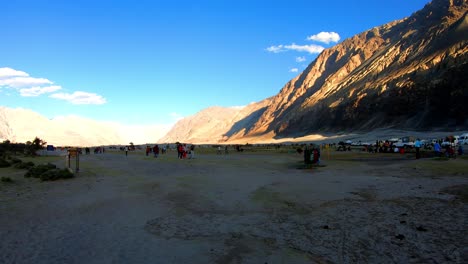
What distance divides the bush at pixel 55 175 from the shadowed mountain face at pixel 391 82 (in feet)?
198

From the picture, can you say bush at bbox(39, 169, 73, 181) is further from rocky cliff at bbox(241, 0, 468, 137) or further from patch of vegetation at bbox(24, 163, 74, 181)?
rocky cliff at bbox(241, 0, 468, 137)

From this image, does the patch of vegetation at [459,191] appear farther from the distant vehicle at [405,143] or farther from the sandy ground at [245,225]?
the distant vehicle at [405,143]

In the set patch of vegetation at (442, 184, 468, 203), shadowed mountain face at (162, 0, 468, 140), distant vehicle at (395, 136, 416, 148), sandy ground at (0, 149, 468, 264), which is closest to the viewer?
sandy ground at (0, 149, 468, 264)

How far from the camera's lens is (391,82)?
Result: 8088cm

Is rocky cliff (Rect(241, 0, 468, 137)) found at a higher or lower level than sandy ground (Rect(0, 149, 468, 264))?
higher

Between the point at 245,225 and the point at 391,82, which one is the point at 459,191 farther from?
the point at 391,82

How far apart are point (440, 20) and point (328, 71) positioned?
42.7m

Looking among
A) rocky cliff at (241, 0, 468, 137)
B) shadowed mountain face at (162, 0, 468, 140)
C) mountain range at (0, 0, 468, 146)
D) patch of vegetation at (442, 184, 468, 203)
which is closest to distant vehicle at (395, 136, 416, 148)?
mountain range at (0, 0, 468, 146)

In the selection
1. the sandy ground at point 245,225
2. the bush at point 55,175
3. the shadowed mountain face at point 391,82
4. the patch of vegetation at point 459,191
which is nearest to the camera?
the sandy ground at point 245,225

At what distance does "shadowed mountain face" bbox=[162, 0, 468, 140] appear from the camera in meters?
65.9

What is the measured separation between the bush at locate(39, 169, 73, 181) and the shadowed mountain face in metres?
60.5

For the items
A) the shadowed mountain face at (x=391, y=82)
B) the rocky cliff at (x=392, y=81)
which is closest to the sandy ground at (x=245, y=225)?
the shadowed mountain face at (x=391, y=82)

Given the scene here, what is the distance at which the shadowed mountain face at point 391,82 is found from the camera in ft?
216

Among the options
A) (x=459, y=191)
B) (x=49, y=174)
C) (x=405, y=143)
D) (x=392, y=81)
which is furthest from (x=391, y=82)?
(x=49, y=174)
